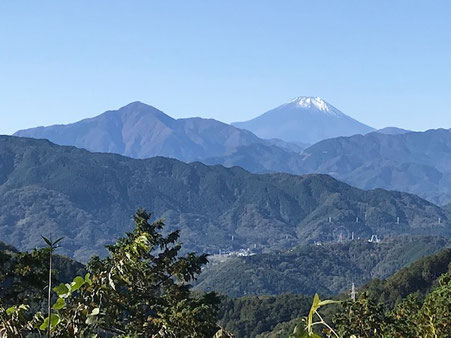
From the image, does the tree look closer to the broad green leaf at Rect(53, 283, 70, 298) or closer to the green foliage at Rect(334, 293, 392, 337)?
the broad green leaf at Rect(53, 283, 70, 298)

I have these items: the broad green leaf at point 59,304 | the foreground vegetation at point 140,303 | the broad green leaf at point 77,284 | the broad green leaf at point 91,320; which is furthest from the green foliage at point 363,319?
the broad green leaf at point 59,304

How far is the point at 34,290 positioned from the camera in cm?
3438

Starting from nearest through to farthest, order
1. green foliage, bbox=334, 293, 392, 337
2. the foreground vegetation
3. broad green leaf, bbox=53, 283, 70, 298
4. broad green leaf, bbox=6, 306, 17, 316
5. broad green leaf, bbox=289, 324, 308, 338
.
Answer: broad green leaf, bbox=289, 324, 308, 338 < broad green leaf, bbox=53, 283, 70, 298 < the foreground vegetation < broad green leaf, bbox=6, 306, 17, 316 < green foliage, bbox=334, 293, 392, 337

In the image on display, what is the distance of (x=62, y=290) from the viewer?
5.39 meters

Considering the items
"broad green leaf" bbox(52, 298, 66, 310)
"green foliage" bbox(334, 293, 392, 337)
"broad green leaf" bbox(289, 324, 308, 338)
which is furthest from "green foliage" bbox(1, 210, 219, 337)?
"green foliage" bbox(334, 293, 392, 337)

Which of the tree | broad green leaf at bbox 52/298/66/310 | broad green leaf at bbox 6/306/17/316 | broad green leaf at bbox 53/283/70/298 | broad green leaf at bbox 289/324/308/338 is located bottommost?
the tree

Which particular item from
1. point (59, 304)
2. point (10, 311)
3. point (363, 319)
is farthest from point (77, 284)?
point (363, 319)

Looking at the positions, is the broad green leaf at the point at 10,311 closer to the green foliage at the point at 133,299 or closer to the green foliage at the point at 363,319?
the green foliage at the point at 133,299

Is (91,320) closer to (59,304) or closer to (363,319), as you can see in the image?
(59,304)

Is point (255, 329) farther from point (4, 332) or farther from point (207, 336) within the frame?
point (4, 332)

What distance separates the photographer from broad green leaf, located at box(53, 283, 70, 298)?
5.30 meters

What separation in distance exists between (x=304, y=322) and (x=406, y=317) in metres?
56.7

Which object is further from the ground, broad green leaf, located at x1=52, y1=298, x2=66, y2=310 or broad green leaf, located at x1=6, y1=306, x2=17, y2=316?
broad green leaf, located at x1=52, y1=298, x2=66, y2=310

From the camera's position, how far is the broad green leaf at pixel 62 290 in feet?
17.4
